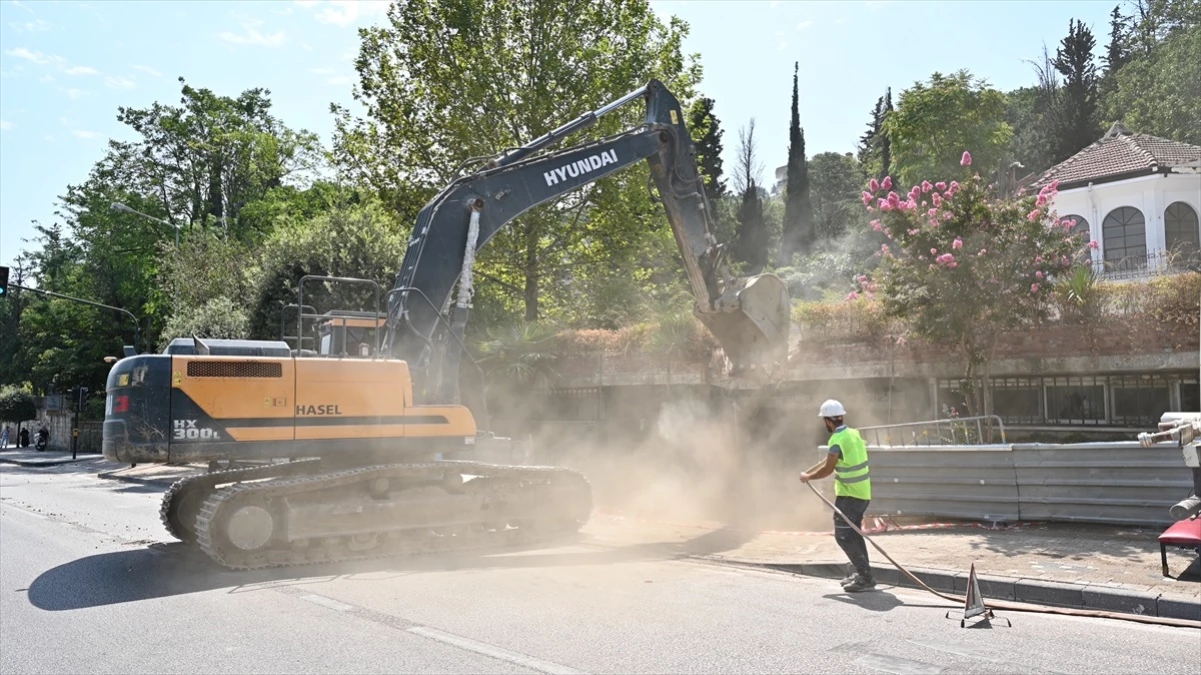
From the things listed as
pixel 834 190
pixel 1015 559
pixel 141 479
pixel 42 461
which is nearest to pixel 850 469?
pixel 1015 559

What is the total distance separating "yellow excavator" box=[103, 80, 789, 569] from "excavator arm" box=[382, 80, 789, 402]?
27 millimetres

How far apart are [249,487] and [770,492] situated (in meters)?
9.26

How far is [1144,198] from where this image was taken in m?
31.4

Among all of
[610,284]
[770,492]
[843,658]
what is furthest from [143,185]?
[843,658]

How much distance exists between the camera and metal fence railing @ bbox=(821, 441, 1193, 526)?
958cm

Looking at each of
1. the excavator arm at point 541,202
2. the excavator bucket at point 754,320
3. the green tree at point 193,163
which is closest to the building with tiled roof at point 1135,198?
the excavator bucket at point 754,320

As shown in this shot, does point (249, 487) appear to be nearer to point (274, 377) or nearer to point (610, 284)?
point (274, 377)

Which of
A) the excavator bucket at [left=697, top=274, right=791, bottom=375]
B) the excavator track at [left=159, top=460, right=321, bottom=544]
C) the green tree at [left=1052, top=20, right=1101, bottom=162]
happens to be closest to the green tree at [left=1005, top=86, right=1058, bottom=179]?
the green tree at [left=1052, top=20, right=1101, bottom=162]

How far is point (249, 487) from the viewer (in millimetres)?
10008

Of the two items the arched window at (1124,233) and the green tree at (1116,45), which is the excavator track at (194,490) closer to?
the arched window at (1124,233)

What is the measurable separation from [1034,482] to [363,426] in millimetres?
7651

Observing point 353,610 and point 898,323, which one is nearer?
point 353,610

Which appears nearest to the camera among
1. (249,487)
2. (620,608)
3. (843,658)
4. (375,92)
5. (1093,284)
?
(843,658)

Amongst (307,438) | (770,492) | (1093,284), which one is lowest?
(770,492)
